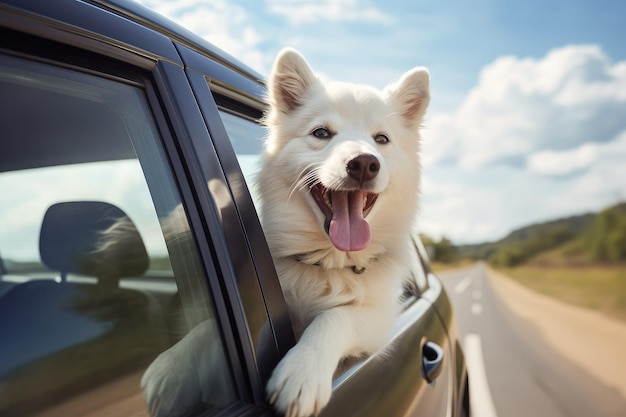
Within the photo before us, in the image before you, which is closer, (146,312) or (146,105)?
(146,312)

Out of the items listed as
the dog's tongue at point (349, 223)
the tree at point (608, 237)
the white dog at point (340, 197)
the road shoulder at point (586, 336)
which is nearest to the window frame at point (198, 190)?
the white dog at point (340, 197)

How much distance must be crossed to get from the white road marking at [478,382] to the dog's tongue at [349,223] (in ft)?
9.21

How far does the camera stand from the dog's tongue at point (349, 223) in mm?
1998

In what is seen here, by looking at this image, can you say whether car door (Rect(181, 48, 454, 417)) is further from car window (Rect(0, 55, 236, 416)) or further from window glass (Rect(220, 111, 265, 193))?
Result: car window (Rect(0, 55, 236, 416))

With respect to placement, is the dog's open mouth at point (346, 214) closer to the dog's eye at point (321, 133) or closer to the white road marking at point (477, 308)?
the dog's eye at point (321, 133)

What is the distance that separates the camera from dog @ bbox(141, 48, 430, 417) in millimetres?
1625

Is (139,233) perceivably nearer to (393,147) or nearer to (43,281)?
(43,281)

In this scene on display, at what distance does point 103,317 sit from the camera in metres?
1.01

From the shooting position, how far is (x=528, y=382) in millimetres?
7164

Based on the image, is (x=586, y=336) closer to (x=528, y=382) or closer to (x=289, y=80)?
(x=528, y=382)

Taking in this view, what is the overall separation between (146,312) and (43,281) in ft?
0.75

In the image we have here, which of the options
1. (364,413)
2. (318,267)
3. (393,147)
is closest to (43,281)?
(364,413)

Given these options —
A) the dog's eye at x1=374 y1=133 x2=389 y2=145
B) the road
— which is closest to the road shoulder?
the road

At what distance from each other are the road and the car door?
3.49m
